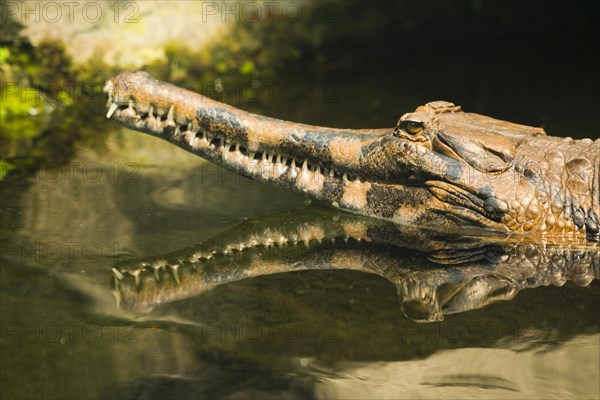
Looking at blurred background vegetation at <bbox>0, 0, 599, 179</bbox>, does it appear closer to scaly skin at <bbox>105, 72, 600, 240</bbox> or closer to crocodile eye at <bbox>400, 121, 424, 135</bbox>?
scaly skin at <bbox>105, 72, 600, 240</bbox>

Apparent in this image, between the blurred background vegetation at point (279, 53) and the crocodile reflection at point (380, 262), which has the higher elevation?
the blurred background vegetation at point (279, 53)

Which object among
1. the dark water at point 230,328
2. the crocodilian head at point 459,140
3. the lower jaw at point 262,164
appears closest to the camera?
the dark water at point 230,328

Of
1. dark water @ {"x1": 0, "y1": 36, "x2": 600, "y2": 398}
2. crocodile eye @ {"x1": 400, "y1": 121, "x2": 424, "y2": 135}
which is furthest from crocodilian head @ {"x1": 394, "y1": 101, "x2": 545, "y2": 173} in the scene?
dark water @ {"x1": 0, "y1": 36, "x2": 600, "y2": 398}

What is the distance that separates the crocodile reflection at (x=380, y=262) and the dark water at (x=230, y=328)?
105 mm

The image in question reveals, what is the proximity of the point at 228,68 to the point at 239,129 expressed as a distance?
5.10 metres

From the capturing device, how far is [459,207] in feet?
18.9

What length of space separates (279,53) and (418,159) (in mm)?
5772

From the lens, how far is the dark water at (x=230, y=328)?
3.97 m

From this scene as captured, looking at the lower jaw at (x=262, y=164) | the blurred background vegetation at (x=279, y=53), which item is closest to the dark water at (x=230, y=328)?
the lower jaw at (x=262, y=164)

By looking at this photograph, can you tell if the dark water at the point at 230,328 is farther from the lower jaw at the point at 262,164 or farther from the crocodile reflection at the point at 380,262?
the lower jaw at the point at 262,164

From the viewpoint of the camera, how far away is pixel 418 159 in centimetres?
571

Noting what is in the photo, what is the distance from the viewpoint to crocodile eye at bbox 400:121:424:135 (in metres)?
5.68

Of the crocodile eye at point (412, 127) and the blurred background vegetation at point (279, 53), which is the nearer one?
the crocodile eye at point (412, 127)

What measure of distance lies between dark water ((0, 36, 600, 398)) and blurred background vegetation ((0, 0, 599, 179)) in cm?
170
